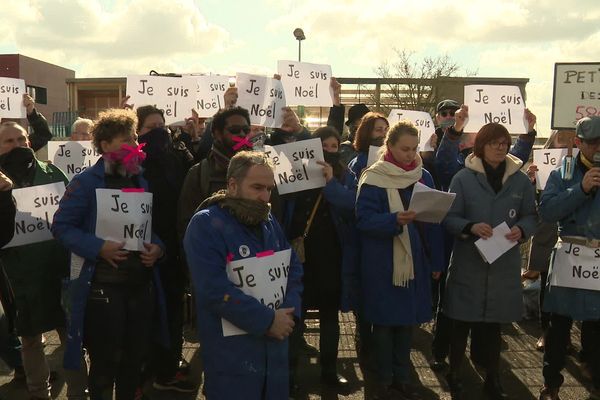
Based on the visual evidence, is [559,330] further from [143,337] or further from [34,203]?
[34,203]

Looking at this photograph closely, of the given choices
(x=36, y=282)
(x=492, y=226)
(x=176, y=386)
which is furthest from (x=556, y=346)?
(x=36, y=282)

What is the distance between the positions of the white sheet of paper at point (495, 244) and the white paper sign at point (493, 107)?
1.46 metres

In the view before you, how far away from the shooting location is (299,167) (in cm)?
477

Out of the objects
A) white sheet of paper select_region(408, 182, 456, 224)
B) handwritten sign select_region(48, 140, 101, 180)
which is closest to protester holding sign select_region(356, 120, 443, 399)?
white sheet of paper select_region(408, 182, 456, 224)

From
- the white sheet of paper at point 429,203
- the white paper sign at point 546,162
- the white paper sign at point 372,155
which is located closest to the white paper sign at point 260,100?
the white paper sign at point 372,155

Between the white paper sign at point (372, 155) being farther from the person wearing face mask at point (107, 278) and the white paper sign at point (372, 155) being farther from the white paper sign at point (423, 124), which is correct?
the person wearing face mask at point (107, 278)

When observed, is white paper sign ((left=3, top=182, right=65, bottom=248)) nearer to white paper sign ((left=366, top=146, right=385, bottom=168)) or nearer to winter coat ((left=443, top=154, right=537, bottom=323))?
white paper sign ((left=366, top=146, right=385, bottom=168))

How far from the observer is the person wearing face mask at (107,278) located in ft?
12.3

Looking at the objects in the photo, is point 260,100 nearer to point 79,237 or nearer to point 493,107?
point 493,107

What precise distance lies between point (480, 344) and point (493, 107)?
2220mm

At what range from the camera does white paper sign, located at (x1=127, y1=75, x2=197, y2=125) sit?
6.38m

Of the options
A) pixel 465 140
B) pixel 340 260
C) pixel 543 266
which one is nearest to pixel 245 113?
pixel 340 260

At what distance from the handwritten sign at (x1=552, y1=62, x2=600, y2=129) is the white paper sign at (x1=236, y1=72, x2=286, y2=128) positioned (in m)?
2.63

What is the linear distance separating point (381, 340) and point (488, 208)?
4.00 ft
